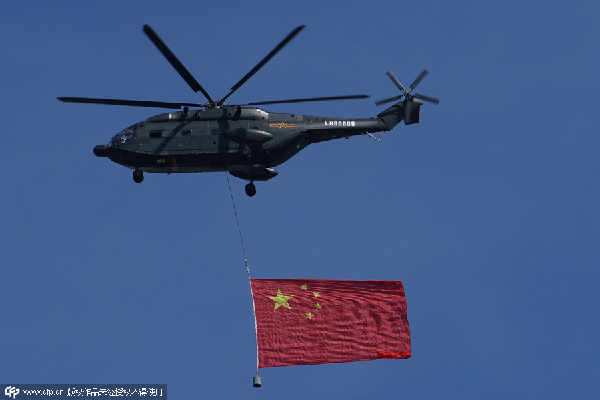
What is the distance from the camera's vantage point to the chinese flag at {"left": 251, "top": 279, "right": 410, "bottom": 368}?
4794 cm

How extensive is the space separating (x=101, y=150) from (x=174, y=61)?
350 inches

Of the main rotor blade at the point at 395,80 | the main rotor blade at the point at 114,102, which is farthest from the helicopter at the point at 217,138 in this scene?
the main rotor blade at the point at 395,80

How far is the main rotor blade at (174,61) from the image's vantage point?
4912 centimetres

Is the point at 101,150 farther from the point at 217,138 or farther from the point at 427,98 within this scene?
the point at 427,98

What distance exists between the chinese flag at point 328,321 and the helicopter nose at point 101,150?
14.3 m

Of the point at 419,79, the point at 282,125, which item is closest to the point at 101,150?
the point at 282,125

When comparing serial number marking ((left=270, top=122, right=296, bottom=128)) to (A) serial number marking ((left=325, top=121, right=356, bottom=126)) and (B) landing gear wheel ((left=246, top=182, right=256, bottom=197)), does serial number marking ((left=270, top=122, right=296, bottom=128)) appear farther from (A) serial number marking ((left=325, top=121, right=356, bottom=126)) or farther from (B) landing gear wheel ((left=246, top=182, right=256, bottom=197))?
(B) landing gear wheel ((left=246, top=182, right=256, bottom=197))

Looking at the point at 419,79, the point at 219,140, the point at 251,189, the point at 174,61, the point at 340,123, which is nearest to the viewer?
the point at 174,61

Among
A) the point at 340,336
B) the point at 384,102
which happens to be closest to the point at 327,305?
the point at 340,336

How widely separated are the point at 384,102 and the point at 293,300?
1660 cm

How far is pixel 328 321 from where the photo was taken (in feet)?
162

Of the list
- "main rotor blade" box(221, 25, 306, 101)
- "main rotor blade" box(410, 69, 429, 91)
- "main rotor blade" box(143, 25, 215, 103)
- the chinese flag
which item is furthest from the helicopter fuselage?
the chinese flag

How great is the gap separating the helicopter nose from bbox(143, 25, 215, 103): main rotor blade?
7183 millimetres

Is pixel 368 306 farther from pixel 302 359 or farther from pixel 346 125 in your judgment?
pixel 346 125
